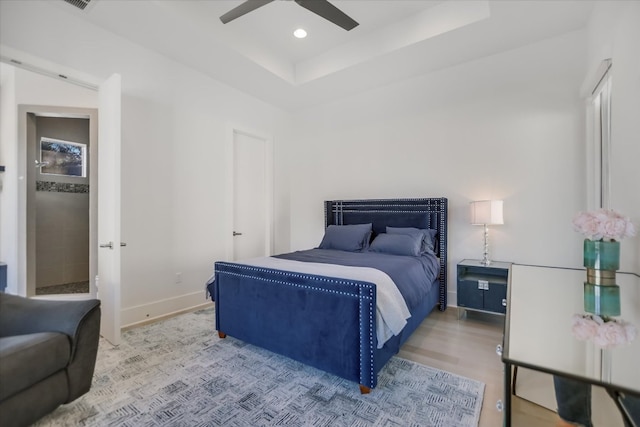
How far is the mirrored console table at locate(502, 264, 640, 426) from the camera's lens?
2.58 feet

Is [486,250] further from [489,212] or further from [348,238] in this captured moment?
[348,238]

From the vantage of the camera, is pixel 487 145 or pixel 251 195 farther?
pixel 251 195

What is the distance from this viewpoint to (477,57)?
3.39 meters

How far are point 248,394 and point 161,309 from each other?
1.94m

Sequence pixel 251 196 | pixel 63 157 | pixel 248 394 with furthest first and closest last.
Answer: pixel 251 196 < pixel 63 157 < pixel 248 394

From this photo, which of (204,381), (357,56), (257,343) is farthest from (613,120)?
(204,381)

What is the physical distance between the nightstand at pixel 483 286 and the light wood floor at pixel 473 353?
20 centimetres

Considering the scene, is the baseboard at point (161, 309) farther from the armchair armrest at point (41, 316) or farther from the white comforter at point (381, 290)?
the white comforter at point (381, 290)

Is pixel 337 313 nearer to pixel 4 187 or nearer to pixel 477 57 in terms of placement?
pixel 4 187

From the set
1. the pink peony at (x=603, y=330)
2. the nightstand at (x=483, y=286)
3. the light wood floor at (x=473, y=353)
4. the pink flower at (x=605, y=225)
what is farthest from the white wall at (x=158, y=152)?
the pink flower at (x=605, y=225)

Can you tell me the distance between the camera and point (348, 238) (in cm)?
385

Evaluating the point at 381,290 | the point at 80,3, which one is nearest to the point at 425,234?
the point at 381,290

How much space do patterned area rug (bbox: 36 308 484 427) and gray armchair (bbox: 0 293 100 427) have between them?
211mm

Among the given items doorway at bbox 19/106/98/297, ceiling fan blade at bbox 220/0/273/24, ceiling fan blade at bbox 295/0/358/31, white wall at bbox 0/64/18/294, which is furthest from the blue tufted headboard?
white wall at bbox 0/64/18/294
